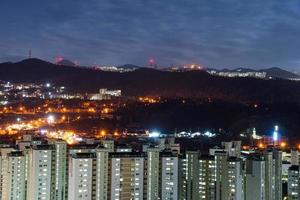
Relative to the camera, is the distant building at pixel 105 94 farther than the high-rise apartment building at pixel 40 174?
Yes

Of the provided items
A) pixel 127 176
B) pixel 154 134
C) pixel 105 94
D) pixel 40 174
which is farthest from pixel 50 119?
pixel 127 176

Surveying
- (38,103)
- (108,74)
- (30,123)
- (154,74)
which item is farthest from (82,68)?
(30,123)

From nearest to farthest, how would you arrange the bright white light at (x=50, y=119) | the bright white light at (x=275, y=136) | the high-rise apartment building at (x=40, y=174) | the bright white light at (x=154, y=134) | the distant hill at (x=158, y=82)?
the high-rise apartment building at (x=40, y=174)
the bright white light at (x=275, y=136)
the bright white light at (x=154, y=134)
the bright white light at (x=50, y=119)
the distant hill at (x=158, y=82)

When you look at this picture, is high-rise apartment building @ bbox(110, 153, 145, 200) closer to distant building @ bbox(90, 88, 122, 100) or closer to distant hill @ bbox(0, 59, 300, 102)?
distant hill @ bbox(0, 59, 300, 102)

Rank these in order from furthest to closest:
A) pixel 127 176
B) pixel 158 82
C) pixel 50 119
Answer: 1. pixel 158 82
2. pixel 50 119
3. pixel 127 176

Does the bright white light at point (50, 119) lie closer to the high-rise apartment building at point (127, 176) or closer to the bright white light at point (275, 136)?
the bright white light at point (275, 136)

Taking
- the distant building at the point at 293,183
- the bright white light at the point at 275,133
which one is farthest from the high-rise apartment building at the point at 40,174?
the bright white light at the point at 275,133

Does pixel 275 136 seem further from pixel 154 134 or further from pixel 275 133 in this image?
pixel 154 134

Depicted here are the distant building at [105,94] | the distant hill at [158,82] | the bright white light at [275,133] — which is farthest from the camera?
the distant hill at [158,82]
